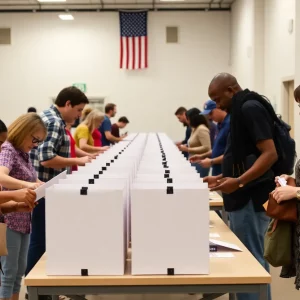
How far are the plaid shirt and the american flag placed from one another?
10.2 meters

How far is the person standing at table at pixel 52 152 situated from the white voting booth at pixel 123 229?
1.70 metres

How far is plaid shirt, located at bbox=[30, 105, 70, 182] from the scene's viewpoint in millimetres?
4152

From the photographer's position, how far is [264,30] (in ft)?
36.0

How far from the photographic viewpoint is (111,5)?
14.1m

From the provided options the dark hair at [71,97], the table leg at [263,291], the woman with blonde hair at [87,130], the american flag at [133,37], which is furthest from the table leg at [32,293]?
the american flag at [133,37]

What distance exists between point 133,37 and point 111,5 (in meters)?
1.01

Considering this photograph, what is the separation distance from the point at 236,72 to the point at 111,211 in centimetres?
1164

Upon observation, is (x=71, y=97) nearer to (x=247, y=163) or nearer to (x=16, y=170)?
(x=16, y=170)

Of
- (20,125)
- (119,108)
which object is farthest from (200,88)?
(20,125)

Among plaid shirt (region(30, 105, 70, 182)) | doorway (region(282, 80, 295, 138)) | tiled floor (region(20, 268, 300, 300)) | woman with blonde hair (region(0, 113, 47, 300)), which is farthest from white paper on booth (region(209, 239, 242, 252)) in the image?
doorway (region(282, 80, 295, 138))

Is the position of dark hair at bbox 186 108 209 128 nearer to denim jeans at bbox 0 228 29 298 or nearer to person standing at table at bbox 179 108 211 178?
person standing at table at bbox 179 108 211 178

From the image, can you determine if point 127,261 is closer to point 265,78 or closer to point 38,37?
point 265,78

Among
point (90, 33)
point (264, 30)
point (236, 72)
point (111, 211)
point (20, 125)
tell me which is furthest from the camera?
point (90, 33)

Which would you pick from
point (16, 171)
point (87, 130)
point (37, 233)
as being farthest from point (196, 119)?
point (16, 171)
